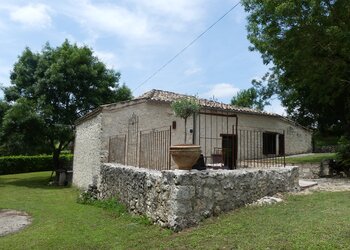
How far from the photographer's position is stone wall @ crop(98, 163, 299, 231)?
7001 mm

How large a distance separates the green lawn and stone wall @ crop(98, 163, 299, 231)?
283 mm

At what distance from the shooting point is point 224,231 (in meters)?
6.25

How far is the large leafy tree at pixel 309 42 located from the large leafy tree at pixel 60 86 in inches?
415

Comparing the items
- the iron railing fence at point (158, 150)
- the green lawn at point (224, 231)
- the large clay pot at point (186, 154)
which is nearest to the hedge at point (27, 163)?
the iron railing fence at point (158, 150)

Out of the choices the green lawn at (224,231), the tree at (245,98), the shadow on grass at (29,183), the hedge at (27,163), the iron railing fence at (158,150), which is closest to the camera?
the green lawn at (224,231)

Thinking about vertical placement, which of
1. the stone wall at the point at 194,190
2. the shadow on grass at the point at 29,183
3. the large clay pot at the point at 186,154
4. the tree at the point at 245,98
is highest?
the tree at the point at 245,98

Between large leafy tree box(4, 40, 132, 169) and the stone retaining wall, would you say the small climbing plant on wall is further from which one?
large leafy tree box(4, 40, 132, 169)

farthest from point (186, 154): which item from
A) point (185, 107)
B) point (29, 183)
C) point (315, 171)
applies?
point (29, 183)

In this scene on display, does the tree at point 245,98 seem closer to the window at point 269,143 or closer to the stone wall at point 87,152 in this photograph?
the window at point 269,143

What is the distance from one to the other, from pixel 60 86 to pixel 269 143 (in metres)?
13.9

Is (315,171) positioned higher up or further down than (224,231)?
higher up

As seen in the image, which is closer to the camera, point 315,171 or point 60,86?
point 315,171

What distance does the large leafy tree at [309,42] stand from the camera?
12.8 metres

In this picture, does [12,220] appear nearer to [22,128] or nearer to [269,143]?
[22,128]
